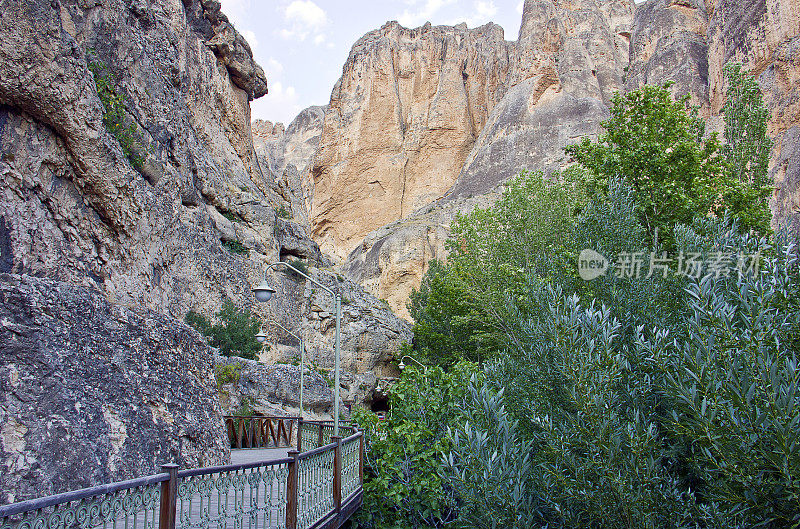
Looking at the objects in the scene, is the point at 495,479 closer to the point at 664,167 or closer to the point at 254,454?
the point at 254,454

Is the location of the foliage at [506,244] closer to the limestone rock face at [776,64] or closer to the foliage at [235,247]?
the foliage at [235,247]

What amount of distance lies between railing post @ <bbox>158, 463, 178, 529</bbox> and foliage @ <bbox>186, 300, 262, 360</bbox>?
65.4 feet

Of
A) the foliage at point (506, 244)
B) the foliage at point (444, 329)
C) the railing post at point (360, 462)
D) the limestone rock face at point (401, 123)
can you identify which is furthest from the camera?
the limestone rock face at point (401, 123)

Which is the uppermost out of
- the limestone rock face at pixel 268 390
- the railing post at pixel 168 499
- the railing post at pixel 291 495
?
the railing post at pixel 168 499

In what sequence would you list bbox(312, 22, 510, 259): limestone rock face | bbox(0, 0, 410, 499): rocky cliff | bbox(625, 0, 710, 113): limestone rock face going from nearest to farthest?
bbox(0, 0, 410, 499): rocky cliff
bbox(625, 0, 710, 113): limestone rock face
bbox(312, 22, 510, 259): limestone rock face

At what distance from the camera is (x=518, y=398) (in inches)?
308

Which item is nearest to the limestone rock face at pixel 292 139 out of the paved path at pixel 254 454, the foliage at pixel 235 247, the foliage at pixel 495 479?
the foliage at pixel 235 247

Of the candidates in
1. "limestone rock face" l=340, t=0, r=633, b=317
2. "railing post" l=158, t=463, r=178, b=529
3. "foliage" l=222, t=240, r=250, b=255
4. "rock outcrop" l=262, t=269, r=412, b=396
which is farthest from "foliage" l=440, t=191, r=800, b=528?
"limestone rock face" l=340, t=0, r=633, b=317

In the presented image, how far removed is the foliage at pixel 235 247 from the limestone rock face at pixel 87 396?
19255mm

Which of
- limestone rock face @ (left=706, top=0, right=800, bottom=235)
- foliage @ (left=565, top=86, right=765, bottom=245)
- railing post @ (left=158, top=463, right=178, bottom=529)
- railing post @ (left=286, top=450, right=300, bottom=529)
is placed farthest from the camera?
limestone rock face @ (left=706, top=0, right=800, bottom=235)

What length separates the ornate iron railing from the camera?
52.6 feet

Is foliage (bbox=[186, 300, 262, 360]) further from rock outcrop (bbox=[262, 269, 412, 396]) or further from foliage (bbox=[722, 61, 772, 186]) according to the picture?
foliage (bbox=[722, 61, 772, 186])

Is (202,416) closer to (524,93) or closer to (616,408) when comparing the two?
(616,408)

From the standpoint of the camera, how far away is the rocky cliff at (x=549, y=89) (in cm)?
3662
